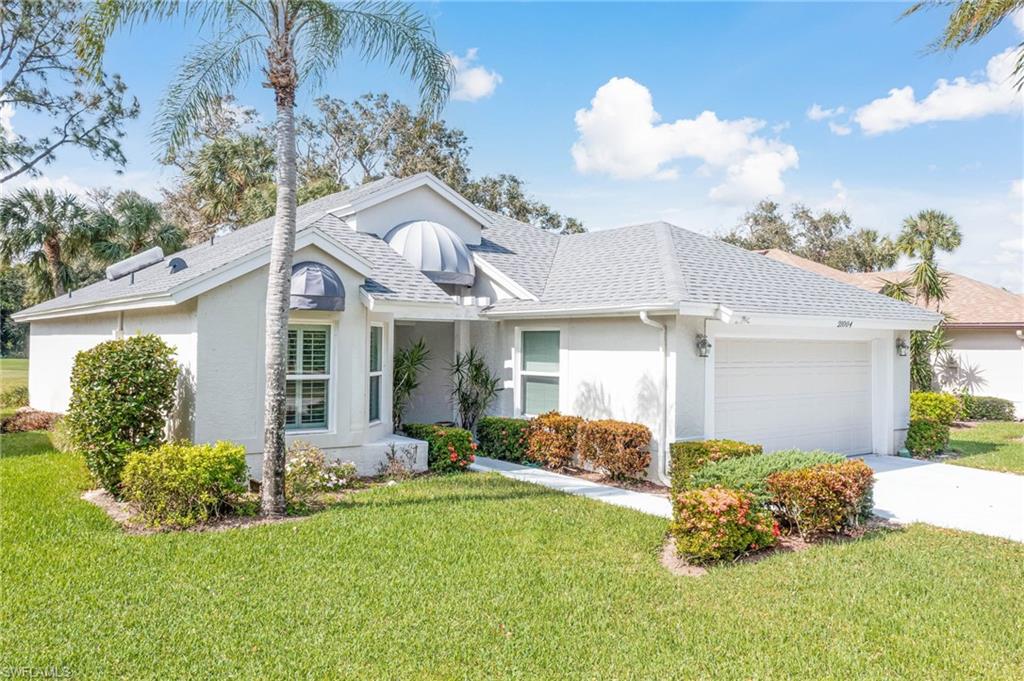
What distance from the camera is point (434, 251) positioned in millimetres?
16734

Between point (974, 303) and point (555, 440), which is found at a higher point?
point (974, 303)

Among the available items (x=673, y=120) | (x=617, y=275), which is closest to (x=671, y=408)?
(x=617, y=275)

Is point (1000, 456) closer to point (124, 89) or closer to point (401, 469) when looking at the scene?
point (401, 469)

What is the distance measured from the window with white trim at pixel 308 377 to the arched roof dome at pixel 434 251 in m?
4.51

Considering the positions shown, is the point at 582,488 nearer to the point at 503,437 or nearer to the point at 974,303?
the point at 503,437

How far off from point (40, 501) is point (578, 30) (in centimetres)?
1536

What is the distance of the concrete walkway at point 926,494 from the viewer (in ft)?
34.1

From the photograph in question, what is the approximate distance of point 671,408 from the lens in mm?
12695

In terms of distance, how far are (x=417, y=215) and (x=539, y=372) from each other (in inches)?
238

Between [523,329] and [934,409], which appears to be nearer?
[523,329]

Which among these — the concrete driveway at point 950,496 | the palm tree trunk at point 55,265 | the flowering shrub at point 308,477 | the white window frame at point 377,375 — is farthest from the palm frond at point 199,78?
the palm tree trunk at point 55,265

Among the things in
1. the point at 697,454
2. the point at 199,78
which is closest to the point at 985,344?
the point at 697,454

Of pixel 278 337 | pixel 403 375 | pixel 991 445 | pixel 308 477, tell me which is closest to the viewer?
pixel 278 337

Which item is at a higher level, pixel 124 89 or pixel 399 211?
pixel 124 89
